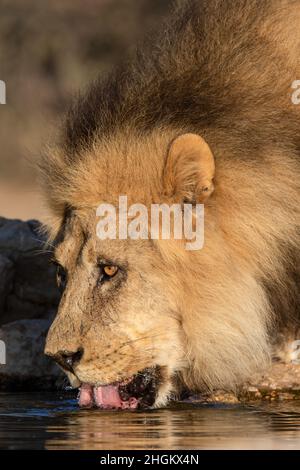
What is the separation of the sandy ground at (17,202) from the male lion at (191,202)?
7.68 metres

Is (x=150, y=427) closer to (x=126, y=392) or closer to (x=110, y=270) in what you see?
(x=126, y=392)

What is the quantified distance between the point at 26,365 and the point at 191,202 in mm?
2627

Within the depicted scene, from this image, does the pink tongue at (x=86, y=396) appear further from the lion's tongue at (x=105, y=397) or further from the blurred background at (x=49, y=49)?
the blurred background at (x=49, y=49)

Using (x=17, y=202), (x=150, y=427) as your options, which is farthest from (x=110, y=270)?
(x=17, y=202)

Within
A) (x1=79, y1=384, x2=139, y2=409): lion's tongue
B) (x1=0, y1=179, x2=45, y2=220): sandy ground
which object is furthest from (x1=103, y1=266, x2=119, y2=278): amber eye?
(x1=0, y1=179, x2=45, y2=220): sandy ground

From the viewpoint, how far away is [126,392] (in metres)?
8.70

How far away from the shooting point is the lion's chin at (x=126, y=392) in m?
8.65

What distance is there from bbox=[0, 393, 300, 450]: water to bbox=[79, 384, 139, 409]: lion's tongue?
0.06 meters

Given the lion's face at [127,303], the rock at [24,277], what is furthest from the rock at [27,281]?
the lion's face at [127,303]

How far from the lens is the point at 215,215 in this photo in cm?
840

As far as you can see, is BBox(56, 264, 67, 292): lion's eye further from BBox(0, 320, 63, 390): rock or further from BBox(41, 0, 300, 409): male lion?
BBox(0, 320, 63, 390): rock

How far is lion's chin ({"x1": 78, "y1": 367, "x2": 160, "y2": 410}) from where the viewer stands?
28.4 ft

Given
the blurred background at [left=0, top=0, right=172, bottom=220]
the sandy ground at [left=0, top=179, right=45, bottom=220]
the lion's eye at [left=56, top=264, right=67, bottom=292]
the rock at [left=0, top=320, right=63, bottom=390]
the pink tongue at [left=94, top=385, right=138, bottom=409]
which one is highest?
the blurred background at [left=0, top=0, right=172, bottom=220]
